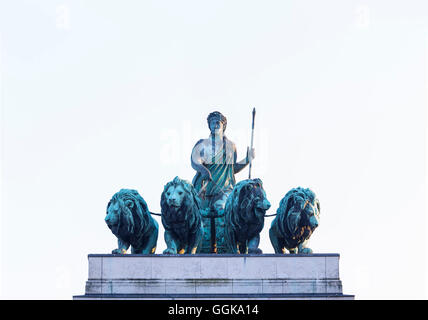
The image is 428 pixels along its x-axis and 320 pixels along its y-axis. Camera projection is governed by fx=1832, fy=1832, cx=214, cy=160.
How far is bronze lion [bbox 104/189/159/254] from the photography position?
134ft

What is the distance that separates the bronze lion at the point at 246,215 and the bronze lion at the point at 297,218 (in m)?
0.52

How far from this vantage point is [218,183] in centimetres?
4400

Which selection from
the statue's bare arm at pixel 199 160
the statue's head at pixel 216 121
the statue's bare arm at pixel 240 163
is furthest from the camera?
the statue's bare arm at pixel 240 163

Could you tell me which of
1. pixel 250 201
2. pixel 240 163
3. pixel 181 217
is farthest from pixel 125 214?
pixel 240 163

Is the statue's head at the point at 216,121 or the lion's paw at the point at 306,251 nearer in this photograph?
the lion's paw at the point at 306,251

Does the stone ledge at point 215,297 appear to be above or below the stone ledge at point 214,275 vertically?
below

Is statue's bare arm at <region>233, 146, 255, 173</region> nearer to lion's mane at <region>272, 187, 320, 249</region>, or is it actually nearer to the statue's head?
the statue's head

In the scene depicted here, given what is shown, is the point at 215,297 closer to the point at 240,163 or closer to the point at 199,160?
the point at 199,160

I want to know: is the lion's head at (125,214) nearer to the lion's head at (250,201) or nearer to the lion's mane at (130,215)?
the lion's mane at (130,215)

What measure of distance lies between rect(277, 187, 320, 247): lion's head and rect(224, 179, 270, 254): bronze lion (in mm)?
530

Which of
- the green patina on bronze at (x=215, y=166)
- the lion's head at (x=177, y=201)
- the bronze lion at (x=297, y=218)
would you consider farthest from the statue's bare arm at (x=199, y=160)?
the bronze lion at (x=297, y=218)

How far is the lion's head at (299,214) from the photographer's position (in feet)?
133
